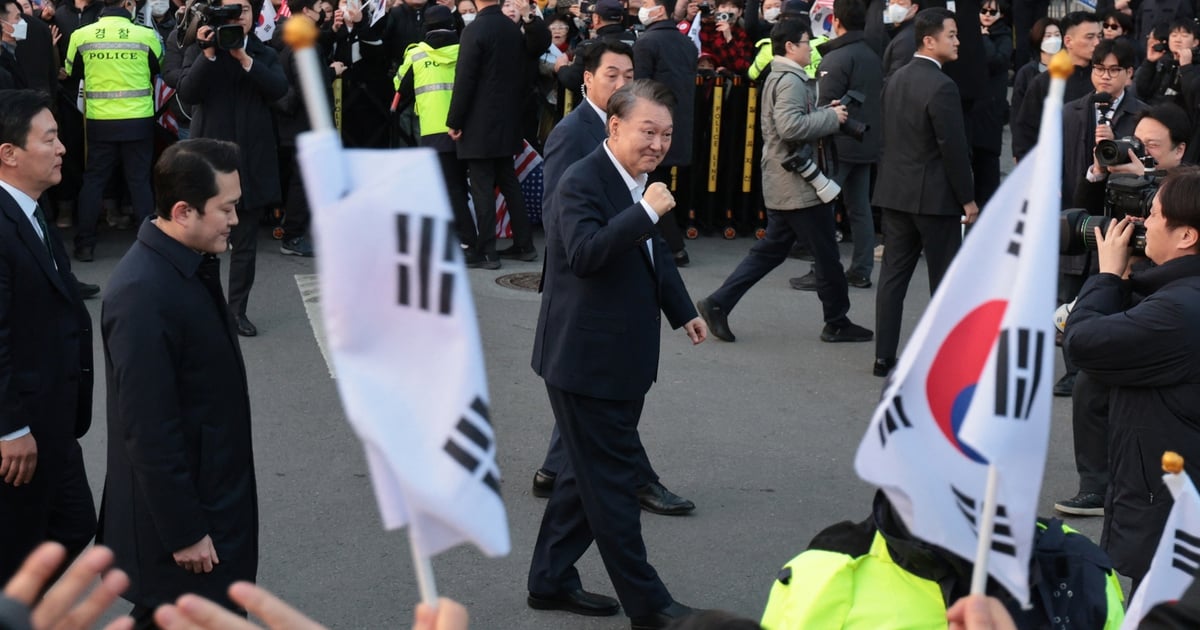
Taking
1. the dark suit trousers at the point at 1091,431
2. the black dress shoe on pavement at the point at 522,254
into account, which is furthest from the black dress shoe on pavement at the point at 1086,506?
the black dress shoe on pavement at the point at 522,254

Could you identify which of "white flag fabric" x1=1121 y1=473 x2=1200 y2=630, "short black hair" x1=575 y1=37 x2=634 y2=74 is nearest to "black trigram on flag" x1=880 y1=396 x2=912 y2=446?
"white flag fabric" x1=1121 y1=473 x2=1200 y2=630

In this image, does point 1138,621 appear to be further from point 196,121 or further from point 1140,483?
point 196,121

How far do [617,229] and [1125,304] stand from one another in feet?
5.76

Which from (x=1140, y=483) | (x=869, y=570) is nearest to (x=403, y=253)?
(x=869, y=570)

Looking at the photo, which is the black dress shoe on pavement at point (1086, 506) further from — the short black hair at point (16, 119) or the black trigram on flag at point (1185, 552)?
the short black hair at point (16, 119)

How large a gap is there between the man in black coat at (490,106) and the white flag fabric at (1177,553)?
8.29 m

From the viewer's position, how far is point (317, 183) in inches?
81.1

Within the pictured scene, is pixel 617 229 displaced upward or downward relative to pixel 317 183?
downward

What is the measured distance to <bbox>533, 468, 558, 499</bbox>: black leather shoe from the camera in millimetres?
6730

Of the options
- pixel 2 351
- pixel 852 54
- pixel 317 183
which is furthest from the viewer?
pixel 852 54

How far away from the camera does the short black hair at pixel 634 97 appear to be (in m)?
5.41

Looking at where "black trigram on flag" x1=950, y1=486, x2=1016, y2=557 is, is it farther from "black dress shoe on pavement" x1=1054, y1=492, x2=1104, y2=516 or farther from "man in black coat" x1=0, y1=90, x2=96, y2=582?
"black dress shoe on pavement" x1=1054, y1=492, x2=1104, y2=516

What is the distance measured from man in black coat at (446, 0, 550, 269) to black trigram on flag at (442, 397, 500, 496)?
351 inches

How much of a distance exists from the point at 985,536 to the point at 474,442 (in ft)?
2.76
